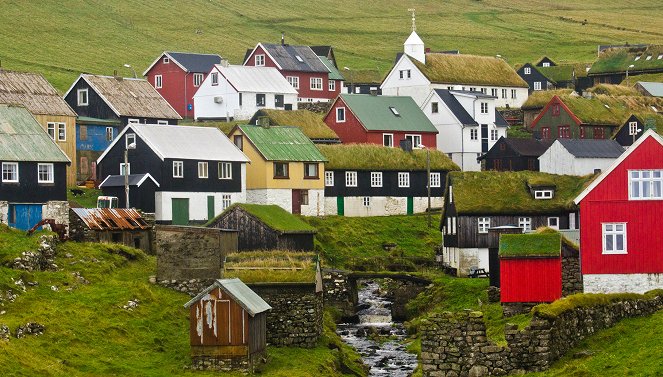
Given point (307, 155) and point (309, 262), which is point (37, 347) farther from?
point (307, 155)

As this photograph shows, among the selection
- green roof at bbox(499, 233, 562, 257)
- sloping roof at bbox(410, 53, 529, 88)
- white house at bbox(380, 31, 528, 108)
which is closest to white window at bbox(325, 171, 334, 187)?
white house at bbox(380, 31, 528, 108)

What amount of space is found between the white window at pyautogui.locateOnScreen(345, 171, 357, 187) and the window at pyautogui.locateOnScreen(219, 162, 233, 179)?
13.5 m

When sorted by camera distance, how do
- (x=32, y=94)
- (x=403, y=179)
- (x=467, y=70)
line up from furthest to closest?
1. (x=467, y=70)
2. (x=403, y=179)
3. (x=32, y=94)

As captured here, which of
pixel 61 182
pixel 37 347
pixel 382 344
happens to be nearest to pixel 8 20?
pixel 61 182

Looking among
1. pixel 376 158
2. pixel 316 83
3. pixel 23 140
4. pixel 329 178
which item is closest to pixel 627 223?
pixel 23 140

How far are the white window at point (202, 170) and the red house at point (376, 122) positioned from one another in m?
28.9

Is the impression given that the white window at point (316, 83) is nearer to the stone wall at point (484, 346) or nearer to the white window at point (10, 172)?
the white window at point (10, 172)

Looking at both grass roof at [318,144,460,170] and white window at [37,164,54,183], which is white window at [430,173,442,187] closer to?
grass roof at [318,144,460,170]

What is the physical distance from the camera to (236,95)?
139 m

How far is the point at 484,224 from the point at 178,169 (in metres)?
19.9

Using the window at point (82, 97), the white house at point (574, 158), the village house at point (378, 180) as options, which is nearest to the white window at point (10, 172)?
the village house at point (378, 180)

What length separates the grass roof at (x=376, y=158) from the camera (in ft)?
375

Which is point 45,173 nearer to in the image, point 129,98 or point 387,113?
point 129,98

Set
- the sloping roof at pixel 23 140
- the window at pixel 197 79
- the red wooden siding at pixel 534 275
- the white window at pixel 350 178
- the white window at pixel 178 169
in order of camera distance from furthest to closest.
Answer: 1. the window at pixel 197 79
2. the white window at pixel 350 178
3. the white window at pixel 178 169
4. the sloping roof at pixel 23 140
5. the red wooden siding at pixel 534 275
